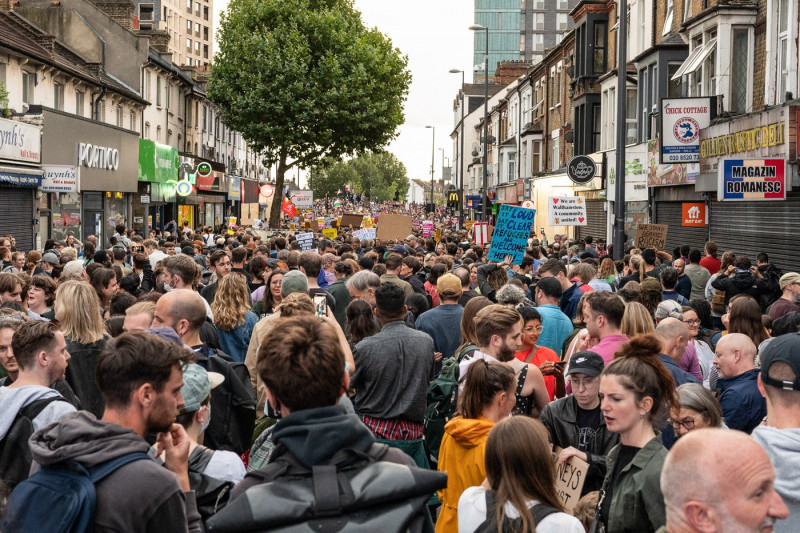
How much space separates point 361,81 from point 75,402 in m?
43.9

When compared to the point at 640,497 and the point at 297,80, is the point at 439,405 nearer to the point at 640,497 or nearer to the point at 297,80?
the point at 640,497

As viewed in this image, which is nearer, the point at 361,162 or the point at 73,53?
the point at 73,53

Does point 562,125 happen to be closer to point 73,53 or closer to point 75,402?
point 73,53

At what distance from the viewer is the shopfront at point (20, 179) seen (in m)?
23.8

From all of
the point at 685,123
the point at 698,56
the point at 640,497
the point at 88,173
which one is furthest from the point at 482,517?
the point at 88,173

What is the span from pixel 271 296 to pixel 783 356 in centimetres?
639

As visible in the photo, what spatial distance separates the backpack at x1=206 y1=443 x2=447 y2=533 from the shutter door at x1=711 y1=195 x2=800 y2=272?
16.6 m

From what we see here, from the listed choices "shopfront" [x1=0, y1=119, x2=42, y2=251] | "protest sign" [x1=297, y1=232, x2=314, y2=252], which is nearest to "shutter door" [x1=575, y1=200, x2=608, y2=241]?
"protest sign" [x1=297, y1=232, x2=314, y2=252]

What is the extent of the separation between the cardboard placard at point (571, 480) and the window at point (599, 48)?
34.3 metres

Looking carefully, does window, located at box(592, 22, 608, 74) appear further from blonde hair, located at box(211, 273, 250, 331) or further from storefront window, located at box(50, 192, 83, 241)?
blonde hair, located at box(211, 273, 250, 331)

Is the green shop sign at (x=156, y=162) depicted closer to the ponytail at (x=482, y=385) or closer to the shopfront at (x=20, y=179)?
the shopfront at (x=20, y=179)

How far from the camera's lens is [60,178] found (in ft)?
86.9

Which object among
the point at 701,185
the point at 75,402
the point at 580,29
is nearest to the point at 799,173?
the point at 701,185

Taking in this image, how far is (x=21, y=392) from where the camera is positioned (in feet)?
16.6
